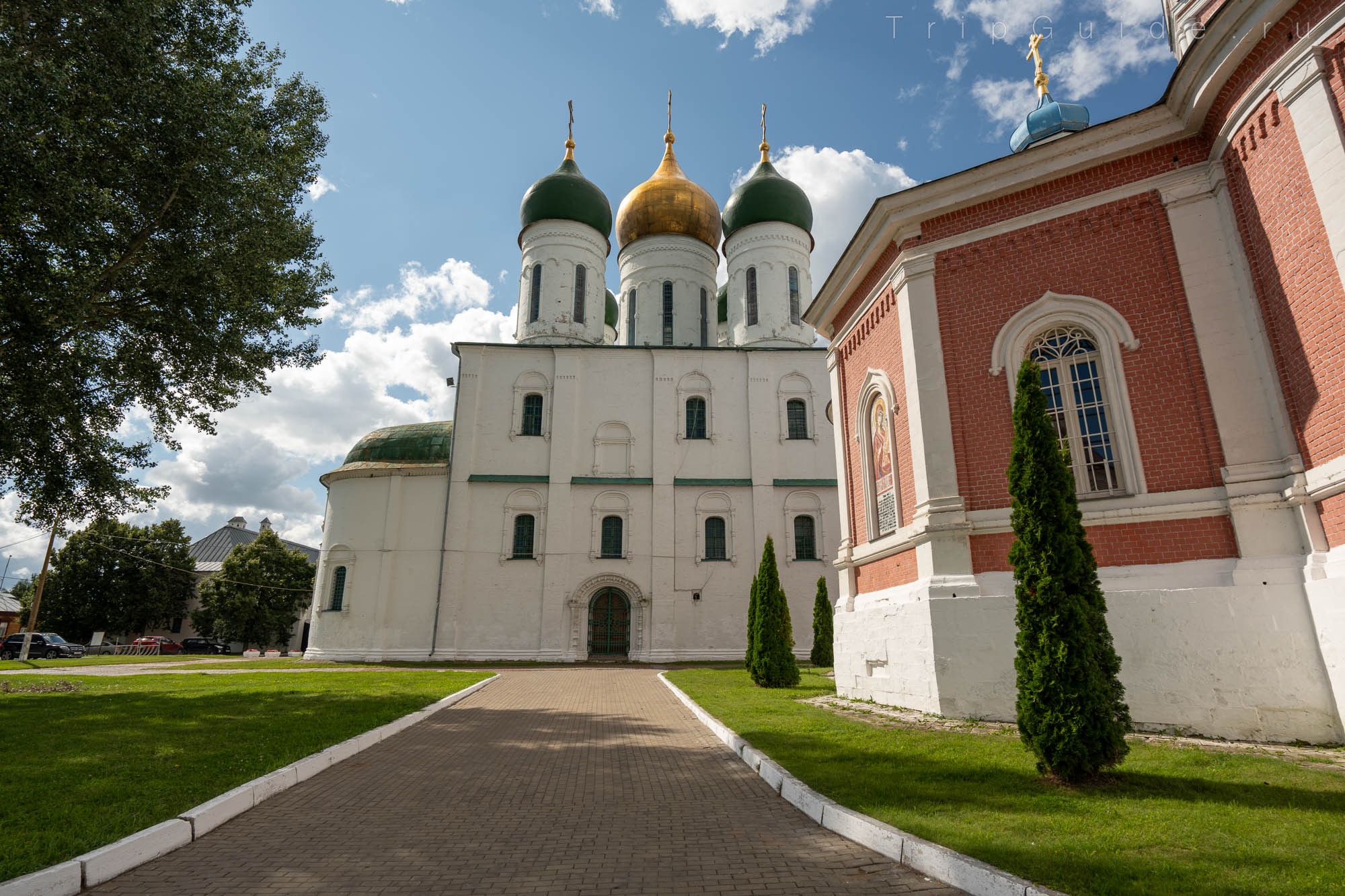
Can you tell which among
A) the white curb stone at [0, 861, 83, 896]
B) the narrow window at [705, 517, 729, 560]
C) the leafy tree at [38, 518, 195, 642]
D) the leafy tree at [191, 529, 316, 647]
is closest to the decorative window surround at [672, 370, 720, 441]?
the narrow window at [705, 517, 729, 560]

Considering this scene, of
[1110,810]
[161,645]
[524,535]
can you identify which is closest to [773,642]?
[1110,810]

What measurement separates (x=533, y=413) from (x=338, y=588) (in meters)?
9.30

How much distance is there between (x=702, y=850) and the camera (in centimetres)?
448

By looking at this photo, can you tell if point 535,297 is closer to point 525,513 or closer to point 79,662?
point 525,513

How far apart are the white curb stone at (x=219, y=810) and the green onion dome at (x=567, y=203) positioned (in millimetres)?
A: 27788

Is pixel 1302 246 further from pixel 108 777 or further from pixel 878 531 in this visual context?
pixel 108 777

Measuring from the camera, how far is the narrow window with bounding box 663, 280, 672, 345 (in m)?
31.0

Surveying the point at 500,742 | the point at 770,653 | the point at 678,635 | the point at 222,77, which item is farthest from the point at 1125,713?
the point at 678,635

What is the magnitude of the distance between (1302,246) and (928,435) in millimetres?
4454

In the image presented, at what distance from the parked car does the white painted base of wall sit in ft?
153

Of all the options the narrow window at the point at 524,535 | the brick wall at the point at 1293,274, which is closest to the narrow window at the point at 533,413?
the narrow window at the point at 524,535

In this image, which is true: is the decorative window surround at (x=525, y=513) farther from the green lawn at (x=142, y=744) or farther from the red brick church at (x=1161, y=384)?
the red brick church at (x=1161, y=384)

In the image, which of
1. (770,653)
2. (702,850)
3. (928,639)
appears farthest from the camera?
(770,653)

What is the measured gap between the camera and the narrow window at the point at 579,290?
30047 millimetres
